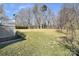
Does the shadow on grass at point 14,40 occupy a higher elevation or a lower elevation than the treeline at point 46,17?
lower

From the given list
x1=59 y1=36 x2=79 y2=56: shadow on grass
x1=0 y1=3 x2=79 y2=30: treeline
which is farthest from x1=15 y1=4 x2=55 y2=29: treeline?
x1=59 y1=36 x2=79 y2=56: shadow on grass

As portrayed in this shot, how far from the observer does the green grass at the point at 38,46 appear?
1.47 m

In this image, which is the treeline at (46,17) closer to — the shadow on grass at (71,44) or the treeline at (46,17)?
the treeline at (46,17)

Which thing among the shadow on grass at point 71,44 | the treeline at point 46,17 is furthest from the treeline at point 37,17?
the shadow on grass at point 71,44

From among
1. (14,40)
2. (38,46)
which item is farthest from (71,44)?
(14,40)

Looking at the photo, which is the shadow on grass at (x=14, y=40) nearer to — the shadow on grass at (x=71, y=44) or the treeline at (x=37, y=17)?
the treeline at (x=37, y=17)

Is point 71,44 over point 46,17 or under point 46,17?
under

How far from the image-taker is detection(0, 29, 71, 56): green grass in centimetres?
147

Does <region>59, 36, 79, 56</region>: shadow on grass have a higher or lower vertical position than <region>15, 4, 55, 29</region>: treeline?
lower

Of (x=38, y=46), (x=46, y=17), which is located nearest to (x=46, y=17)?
(x=46, y=17)

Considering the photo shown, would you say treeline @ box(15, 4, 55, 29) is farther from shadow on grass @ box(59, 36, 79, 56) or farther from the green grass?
shadow on grass @ box(59, 36, 79, 56)

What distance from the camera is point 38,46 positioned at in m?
1.48

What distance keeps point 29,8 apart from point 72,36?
45 cm

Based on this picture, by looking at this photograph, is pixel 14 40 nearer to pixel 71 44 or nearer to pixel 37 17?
pixel 37 17
